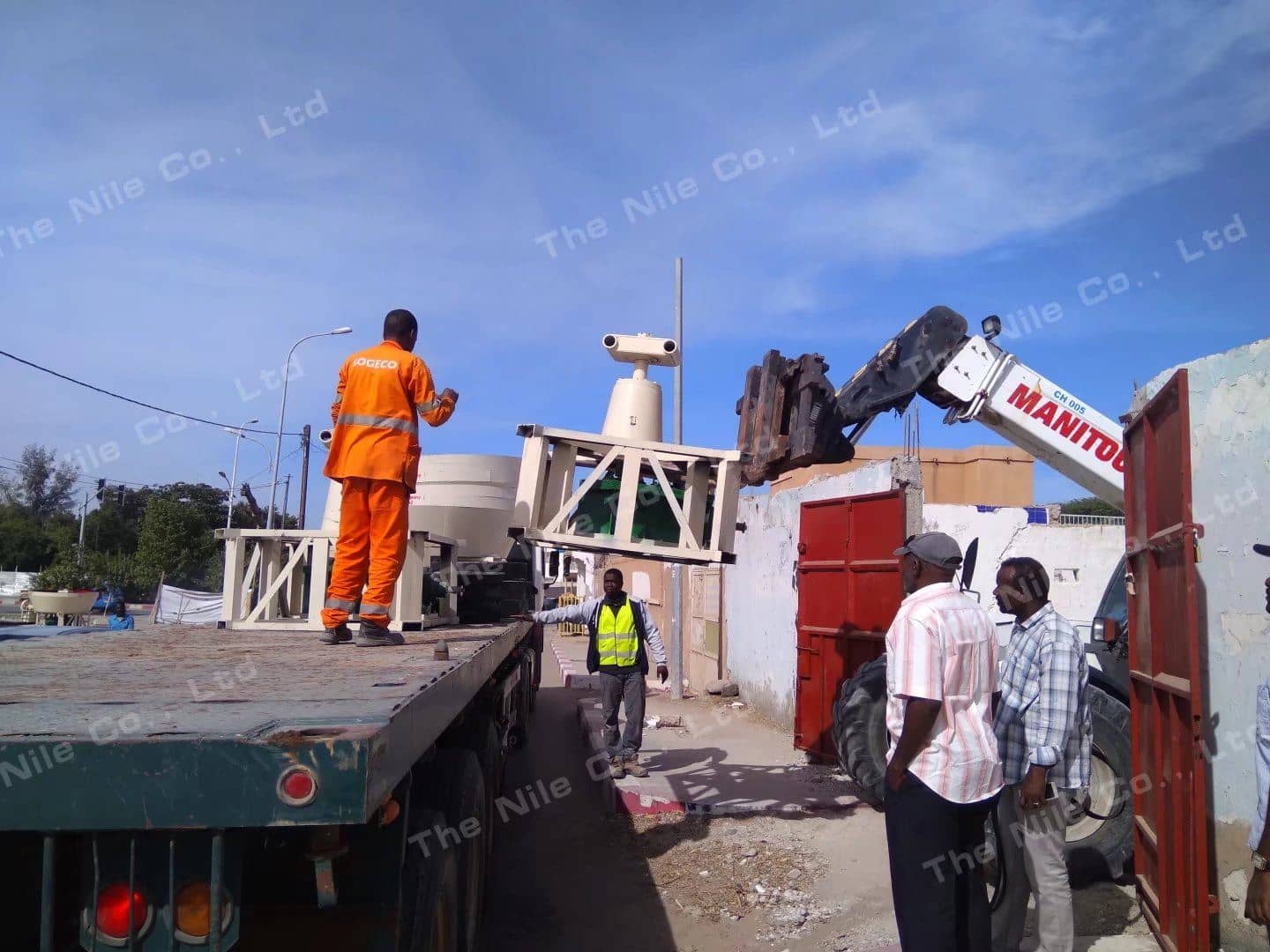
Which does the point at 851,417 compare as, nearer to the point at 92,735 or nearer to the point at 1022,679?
the point at 1022,679

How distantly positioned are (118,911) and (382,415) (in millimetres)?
2617

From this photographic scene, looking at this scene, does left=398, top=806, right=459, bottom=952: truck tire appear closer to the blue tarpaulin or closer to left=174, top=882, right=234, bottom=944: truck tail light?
left=174, top=882, right=234, bottom=944: truck tail light

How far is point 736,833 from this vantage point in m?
6.12

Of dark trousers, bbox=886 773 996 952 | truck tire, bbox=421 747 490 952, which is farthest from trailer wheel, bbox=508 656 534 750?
dark trousers, bbox=886 773 996 952

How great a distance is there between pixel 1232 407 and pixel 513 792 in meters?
5.69

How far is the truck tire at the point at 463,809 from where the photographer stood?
2.97 meters

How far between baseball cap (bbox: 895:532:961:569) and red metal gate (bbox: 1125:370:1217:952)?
1.04 m

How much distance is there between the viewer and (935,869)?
2961 mm

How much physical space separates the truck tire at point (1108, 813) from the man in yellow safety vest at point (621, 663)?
3218 mm

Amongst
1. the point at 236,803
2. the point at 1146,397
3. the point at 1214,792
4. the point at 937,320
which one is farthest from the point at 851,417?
the point at 236,803

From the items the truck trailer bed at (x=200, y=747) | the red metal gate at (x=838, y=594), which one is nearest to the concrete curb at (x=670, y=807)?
the red metal gate at (x=838, y=594)

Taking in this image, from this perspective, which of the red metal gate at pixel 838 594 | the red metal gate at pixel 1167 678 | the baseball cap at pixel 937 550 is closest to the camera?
the baseball cap at pixel 937 550

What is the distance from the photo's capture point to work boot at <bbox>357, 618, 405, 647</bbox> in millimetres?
4066

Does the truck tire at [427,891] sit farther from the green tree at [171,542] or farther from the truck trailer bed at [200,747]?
the green tree at [171,542]
